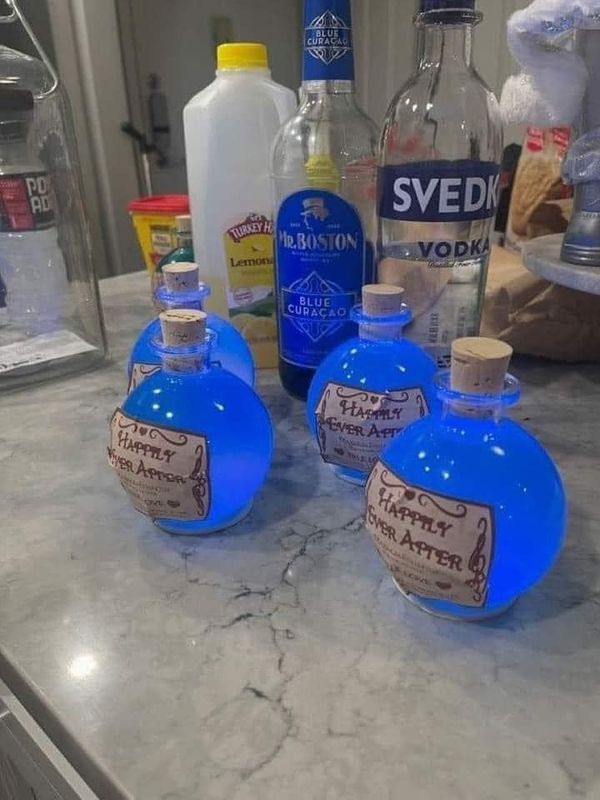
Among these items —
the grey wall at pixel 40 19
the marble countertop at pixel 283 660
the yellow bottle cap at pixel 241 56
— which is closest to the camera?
the marble countertop at pixel 283 660

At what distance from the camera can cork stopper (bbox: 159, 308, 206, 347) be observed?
15.6 inches

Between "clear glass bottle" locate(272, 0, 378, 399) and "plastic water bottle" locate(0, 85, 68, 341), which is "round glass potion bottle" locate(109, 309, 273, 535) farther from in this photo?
"plastic water bottle" locate(0, 85, 68, 341)

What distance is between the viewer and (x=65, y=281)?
78 centimetres

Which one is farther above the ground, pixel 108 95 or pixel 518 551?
pixel 108 95

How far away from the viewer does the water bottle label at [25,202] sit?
0.66m

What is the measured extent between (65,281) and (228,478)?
470 mm

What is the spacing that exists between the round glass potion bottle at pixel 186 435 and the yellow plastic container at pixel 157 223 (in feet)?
1.47

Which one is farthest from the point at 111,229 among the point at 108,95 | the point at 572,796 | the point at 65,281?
the point at 572,796

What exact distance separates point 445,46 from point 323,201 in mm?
139

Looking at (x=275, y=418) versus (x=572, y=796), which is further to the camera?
(x=275, y=418)

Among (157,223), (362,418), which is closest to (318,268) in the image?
(362,418)

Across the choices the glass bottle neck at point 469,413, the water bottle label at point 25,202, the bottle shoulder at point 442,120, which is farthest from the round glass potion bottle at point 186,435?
the water bottle label at point 25,202

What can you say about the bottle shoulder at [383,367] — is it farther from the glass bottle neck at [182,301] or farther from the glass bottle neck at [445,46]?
the glass bottle neck at [445,46]

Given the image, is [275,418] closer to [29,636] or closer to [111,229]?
[29,636]
